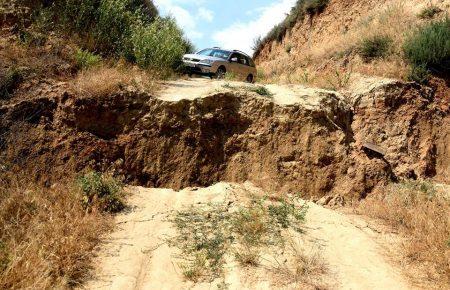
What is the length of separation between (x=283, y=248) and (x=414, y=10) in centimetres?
1165

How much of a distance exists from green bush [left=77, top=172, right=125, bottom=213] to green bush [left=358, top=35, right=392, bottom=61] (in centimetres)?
827

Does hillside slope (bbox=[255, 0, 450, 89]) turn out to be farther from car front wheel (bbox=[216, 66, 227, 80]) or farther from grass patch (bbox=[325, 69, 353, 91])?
car front wheel (bbox=[216, 66, 227, 80])

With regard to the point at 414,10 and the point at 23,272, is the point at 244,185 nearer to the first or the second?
the point at 23,272

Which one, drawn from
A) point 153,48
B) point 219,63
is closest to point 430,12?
point 219,63

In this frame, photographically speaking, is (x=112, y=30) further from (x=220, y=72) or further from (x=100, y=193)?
(x=100, y=193)

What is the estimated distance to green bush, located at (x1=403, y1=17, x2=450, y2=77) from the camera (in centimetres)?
1054

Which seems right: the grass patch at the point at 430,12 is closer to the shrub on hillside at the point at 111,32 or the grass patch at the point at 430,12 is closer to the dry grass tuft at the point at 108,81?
the shrub on hillside at the point at 111,32

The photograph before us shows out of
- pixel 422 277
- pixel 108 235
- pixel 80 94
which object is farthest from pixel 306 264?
pixel 80 94

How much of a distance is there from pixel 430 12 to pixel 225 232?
11.1 metres

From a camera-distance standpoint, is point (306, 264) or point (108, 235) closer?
point (306, 264)

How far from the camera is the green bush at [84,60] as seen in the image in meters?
8.18

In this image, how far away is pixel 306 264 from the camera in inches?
206

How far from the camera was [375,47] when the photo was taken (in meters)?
11.8

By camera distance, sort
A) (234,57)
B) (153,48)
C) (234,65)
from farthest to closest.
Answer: (234,57) < (234,65) < (153,48)
